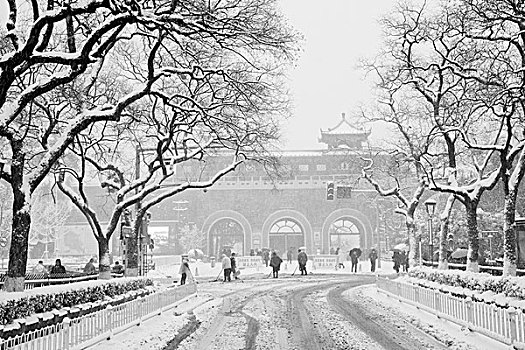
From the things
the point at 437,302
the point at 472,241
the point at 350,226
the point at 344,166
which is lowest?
the point at 437,302

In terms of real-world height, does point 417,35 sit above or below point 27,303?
above

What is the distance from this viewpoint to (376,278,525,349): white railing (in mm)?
9477

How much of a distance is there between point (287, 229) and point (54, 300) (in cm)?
4470

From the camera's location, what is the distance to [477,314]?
1130 cm

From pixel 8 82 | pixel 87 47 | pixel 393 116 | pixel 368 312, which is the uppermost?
pixel 393 116

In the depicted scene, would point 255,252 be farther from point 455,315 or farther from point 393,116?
point 455,315

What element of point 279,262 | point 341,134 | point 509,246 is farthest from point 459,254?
point 341,134

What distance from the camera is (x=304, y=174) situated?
55.8 m

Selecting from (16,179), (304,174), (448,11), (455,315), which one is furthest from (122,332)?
(304,174)

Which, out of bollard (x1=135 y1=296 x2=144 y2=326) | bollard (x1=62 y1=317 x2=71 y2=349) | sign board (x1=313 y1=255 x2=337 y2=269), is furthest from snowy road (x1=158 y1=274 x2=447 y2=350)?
sign board (x1=313 y1=255 x2=337 y2=269)

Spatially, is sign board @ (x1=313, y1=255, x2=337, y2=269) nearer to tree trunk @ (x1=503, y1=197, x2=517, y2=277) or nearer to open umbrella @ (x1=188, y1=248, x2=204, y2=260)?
open umbrella @ (x1=188, y1=248, x2=204, y2=260)

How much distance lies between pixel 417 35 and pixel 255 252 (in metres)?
36.2

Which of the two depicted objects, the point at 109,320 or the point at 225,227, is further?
the point at 225,227

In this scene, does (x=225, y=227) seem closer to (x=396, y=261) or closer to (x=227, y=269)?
(x=396, y=261)
